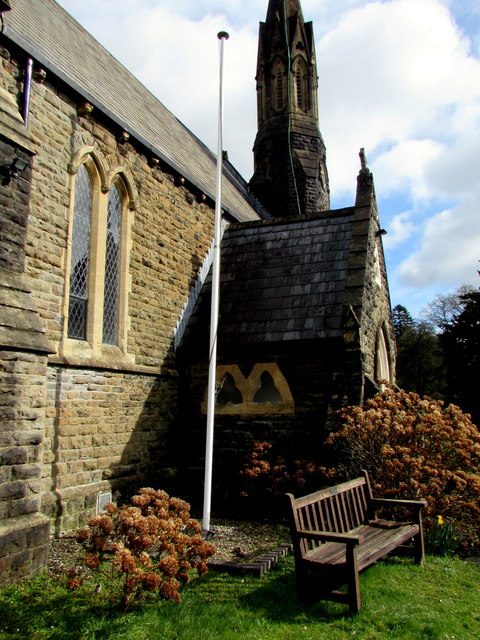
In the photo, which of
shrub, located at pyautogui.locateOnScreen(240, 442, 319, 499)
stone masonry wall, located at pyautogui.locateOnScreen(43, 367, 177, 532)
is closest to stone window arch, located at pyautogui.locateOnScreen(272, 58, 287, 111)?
stone masonry wall, located at pyautogui.locateOnScreen(43, 367, 177, 532)

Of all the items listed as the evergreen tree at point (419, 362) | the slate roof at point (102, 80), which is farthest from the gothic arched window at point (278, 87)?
the evergreen tree at point (419, 362)

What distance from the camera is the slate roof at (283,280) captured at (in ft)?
33.0

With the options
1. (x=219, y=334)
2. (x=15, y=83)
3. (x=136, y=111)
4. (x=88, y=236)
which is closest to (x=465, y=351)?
(x=219, y=334)

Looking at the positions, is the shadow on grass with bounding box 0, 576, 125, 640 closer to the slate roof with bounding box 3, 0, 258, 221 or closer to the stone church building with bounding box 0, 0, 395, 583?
the stone church building with bounding box 0, 0, 395, 583

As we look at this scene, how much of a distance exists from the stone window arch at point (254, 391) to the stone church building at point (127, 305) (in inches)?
1.2

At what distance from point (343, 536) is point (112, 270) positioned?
6340 mm

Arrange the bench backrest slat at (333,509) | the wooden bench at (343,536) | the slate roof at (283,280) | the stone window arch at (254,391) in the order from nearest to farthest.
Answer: the wooden bench at (343,536), the bench backrest slat at (333,509), the stone window arch at (254,391), the slate roof at (283,280)

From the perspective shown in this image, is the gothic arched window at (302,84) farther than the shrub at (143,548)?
Yes

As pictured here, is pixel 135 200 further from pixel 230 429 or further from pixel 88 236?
pixel 230 429

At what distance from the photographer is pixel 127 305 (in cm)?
938

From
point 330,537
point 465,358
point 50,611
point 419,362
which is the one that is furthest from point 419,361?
point 50,611

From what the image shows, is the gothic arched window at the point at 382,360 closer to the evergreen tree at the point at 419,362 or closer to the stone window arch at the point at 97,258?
the stone window arch at the point at 97,258

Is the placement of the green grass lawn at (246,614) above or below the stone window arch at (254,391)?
below

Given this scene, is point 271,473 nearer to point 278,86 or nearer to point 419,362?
point 278,86
